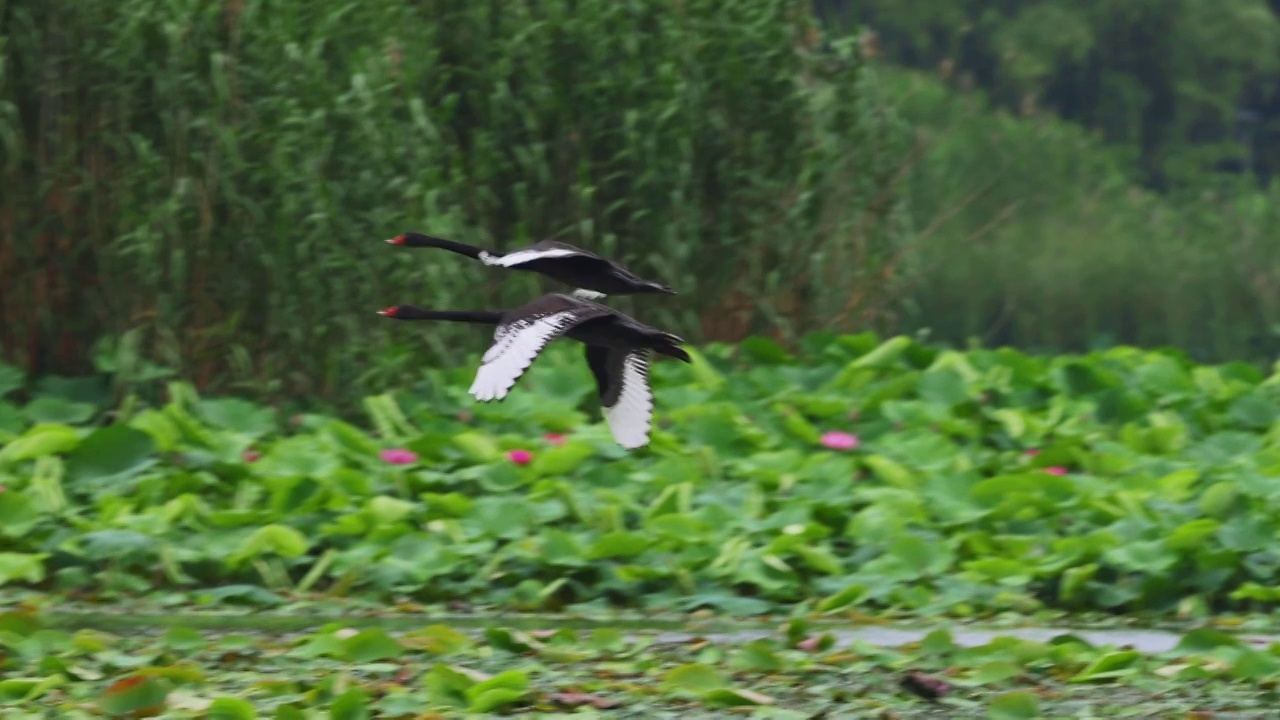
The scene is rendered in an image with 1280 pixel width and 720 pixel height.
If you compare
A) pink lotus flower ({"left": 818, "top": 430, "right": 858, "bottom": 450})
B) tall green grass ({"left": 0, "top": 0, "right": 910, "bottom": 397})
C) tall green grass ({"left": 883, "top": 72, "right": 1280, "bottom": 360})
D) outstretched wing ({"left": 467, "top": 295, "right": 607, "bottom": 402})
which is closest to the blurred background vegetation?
tall green grass ({"left": 0, "top": 0, "right": 910, "bottom": 397})

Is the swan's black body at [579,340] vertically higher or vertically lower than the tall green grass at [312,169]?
lower

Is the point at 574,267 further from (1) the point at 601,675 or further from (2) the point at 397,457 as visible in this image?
(2) the point at 397,457

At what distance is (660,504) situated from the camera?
17.2ft

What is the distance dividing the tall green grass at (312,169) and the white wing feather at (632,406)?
2738 millimetres

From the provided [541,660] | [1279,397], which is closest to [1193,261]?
[1279,397]

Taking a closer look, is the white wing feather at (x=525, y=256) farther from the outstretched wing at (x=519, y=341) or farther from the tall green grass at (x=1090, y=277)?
the tall green grass at (x=1090, y=277)

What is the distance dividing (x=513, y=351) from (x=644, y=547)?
94.0 inches

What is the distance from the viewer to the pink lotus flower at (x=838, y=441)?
591 cm

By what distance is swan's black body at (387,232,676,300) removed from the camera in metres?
2.79

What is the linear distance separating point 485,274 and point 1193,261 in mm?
4989

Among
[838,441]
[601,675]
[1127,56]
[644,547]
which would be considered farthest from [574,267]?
[1127,56]

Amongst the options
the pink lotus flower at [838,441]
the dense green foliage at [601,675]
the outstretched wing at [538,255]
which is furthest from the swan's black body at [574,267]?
the pink lotus flower at [838,441]

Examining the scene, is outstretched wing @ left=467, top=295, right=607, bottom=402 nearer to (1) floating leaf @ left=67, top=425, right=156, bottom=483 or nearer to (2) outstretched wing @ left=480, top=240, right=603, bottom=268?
(2) outstretched wing @ left=480, top=240, right=603, bottom=268

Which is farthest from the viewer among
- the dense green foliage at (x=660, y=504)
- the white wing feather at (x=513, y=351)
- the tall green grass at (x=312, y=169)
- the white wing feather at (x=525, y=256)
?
the tall green grass at (x=312, y=169)
